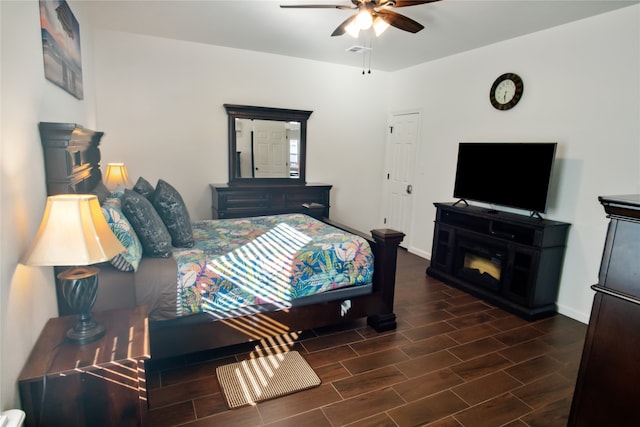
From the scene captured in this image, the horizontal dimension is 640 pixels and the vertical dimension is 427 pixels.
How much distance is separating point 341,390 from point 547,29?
3.81m

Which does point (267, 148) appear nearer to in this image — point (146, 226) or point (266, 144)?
point (266, 144)

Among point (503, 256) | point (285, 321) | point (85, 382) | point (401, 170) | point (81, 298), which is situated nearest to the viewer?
point (85, 382)

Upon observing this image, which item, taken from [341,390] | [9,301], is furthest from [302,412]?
[9,301]

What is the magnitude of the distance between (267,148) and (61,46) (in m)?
2.70

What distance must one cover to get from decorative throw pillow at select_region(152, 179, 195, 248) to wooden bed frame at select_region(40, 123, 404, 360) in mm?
477

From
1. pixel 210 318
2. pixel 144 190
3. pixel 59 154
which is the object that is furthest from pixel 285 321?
pixel 59 154

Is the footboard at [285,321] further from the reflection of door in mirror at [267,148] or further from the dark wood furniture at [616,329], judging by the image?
the reflection of door in mirror at [267,148]

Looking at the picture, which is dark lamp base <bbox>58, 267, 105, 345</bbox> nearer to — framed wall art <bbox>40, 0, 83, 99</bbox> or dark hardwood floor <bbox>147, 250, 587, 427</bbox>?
dark hardwood floor <bbox>147, 250, 587, 427</bbox>

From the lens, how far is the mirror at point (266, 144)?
462 centimetres

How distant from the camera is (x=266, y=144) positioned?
4789mm

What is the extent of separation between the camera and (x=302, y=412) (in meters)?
2.02

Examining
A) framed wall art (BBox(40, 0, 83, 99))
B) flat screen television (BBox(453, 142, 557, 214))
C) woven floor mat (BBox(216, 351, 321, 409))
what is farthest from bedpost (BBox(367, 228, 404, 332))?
framed wall art (BBox(40, 0, 83, 99))

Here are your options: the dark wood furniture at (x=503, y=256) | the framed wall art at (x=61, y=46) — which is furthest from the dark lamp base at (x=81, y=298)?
the dark wood furniture at (x=503, y=256)

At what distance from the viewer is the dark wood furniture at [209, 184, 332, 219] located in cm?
439
